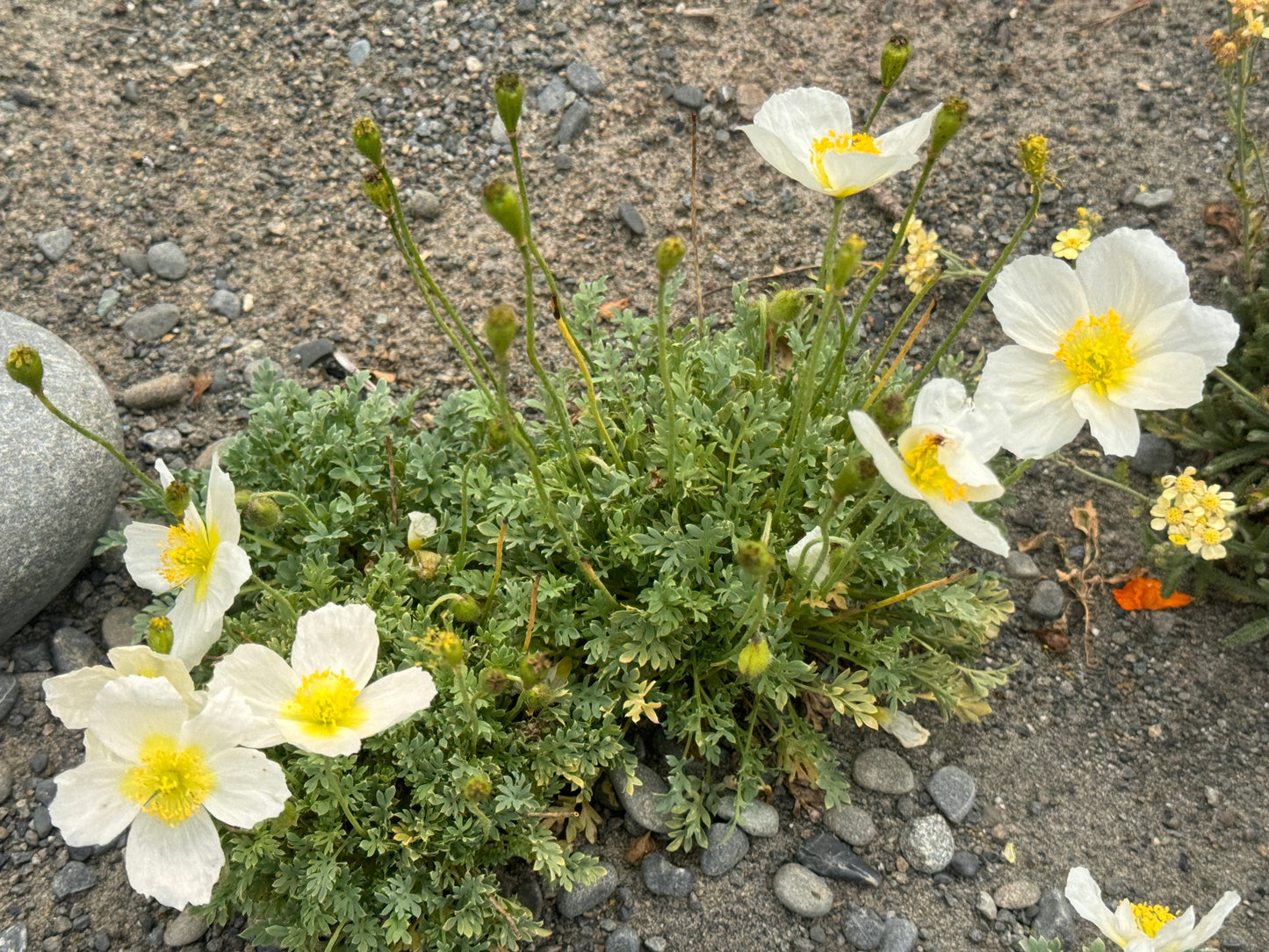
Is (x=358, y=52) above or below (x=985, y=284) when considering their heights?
below

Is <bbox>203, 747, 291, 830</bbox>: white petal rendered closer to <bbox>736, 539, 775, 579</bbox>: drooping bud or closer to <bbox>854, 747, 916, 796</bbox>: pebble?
<bbox>736, 539, 775, 579</bbox>: drooping bud

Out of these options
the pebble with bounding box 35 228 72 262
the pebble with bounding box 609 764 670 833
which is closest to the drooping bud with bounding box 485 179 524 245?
the pebble with bounding box 609 764 670 833

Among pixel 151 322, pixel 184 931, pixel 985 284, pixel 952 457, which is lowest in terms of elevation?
pixel 184 931

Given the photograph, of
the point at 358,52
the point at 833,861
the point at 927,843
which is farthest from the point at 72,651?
the point at 358,52

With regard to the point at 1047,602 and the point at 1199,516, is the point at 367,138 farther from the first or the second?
the point at 1047,602

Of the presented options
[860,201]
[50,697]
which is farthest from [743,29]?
[50,697]

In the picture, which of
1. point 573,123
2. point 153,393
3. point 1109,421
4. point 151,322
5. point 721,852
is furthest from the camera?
point 573,123

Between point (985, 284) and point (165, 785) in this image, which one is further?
point (985, 284)

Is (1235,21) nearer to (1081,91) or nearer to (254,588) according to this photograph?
(1081,91)
